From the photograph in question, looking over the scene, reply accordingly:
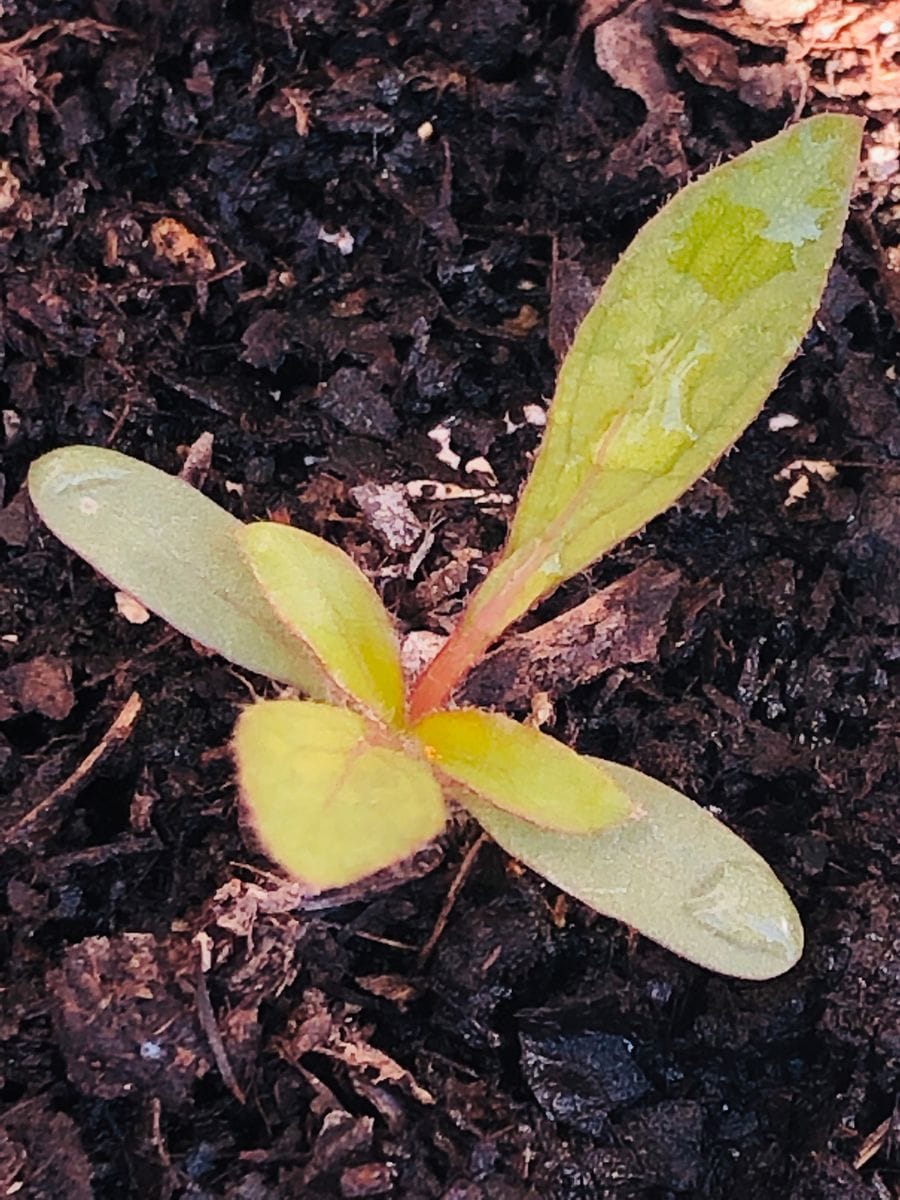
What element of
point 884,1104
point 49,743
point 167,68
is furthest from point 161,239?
point 884,1104

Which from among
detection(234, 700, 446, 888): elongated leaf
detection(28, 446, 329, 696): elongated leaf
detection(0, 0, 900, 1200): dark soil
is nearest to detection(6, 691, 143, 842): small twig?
detection(0, 0, 900, 1200): dark soil

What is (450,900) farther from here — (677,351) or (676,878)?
(677,351)

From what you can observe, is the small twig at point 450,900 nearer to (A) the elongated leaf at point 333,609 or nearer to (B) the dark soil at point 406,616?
(B) the dark soil at point 406,616

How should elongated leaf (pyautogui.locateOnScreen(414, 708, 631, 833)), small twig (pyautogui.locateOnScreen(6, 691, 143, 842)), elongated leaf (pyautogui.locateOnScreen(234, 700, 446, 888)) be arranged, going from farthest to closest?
small twig (pyautogui.locateOnScreen(6, 691, 143, 842)) → elongated leaf (pyautogui.locateOnScreen(414, 708, 631, 833)) → elongated leaf (pyautogui.locateOnScreen(234, 700, 446, 888))

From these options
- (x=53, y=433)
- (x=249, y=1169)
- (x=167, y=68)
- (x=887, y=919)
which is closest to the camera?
(x=249, y=1169)

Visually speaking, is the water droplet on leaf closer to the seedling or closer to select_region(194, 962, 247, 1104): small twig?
the seedling

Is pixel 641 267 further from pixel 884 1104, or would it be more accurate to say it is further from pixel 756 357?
pixel 884 1104

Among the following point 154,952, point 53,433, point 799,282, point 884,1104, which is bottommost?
point 884,1104

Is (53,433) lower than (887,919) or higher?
higher
